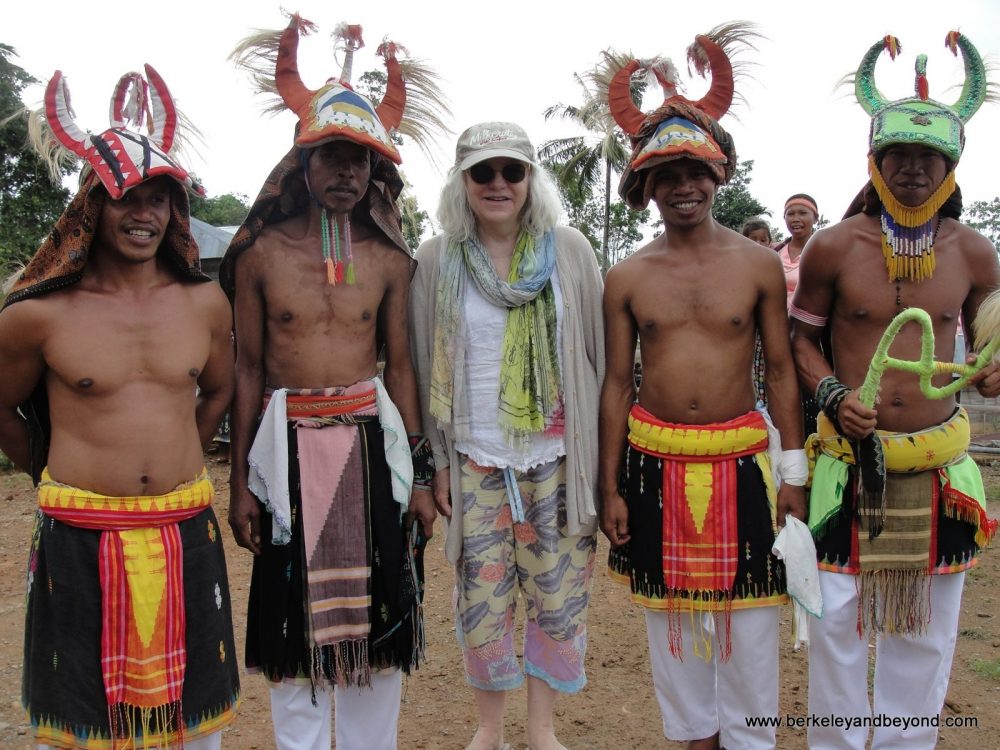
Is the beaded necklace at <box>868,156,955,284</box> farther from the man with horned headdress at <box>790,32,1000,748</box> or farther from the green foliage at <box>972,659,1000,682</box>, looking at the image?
the green foliage at <box>972,659,1000,682</box>

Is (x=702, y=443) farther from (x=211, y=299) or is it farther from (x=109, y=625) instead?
(x=109, y=625)

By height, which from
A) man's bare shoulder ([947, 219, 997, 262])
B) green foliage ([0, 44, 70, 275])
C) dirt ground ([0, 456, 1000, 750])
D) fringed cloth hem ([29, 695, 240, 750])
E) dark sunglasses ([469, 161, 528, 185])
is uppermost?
green foliage ([0, 44, 70, 275])

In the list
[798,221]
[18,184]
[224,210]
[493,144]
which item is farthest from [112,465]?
[224,210]

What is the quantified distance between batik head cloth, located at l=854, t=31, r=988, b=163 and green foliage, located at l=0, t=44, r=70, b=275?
15.2 m

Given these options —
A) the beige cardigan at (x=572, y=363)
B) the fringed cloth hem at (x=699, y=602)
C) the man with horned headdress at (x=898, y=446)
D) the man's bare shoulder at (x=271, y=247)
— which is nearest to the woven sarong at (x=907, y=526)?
the man with horned headdress at (x=898, y=446)

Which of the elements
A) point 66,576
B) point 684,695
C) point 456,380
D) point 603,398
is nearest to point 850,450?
point 603,398

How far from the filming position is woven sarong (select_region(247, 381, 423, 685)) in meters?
2.81

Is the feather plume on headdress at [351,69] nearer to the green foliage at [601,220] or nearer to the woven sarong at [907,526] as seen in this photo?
the woven sarong at [907,526]

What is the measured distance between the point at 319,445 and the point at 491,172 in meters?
1.20

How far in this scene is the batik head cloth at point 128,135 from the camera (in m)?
2.43

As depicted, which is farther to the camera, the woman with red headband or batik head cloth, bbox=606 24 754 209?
the woman with red headband

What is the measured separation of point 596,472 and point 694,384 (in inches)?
21.0

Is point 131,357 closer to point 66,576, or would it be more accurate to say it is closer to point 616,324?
point 66,576

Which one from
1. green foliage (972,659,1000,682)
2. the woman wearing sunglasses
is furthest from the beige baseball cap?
green foliage (972,659,1000,682)
